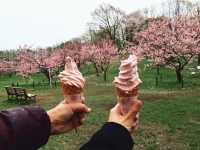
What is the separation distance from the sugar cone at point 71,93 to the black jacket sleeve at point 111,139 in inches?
7.2

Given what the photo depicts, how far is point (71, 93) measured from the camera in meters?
1.57

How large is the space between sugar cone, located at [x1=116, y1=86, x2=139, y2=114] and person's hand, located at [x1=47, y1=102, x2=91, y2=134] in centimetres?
14

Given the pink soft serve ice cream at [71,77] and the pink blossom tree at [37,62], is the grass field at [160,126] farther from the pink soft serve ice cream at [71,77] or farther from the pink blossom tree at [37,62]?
the pink blossom tree at [37,62]

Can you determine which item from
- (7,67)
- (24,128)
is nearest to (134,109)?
(24,128)

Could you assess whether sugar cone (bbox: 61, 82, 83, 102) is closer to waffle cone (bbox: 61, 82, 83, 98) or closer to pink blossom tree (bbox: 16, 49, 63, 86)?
waffle cone (bbox: 61, 82, 83, 98)

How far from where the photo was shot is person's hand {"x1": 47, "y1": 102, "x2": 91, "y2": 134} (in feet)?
5.17

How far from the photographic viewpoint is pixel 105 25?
269 ft

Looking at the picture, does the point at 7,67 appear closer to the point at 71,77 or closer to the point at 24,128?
the point at 71,77

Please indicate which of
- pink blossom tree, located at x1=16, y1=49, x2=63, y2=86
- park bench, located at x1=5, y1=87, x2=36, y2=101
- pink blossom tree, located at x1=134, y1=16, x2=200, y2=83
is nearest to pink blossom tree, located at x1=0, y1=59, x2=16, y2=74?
pink blossom tree, located at x1=16, y1=49, x2=63, y2=86

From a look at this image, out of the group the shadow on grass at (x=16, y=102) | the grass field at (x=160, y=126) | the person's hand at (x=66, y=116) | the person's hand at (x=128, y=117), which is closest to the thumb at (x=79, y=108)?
the person's hand at (x=66, y=116)

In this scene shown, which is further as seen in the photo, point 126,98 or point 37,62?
point 37,62

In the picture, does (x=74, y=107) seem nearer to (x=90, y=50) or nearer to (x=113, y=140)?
(x=113, y=140)

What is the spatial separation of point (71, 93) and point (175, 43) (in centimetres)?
3466

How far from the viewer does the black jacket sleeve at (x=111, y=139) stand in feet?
4.54
